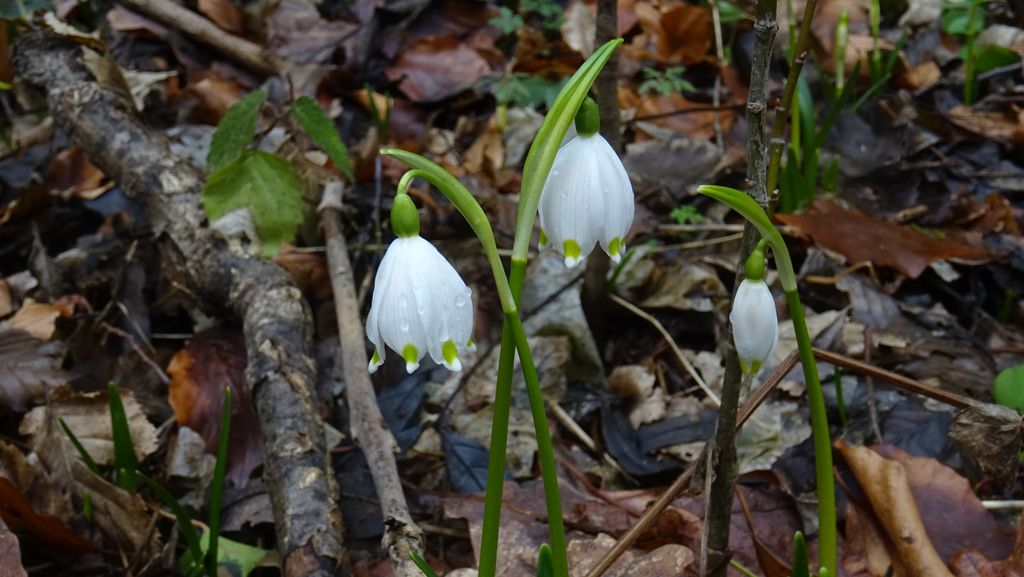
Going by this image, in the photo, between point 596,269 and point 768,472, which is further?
point 596,269

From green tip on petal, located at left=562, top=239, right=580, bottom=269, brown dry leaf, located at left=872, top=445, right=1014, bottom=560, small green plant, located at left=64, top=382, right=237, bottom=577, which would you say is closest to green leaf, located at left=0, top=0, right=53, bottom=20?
small green plant, located at left=64, top=382, right=237, bottom=577

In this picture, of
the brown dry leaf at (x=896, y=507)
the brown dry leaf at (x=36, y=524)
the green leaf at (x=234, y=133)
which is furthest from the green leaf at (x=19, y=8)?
the brown dry leaf at (x=896, y=507)

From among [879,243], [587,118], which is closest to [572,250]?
[587,118]

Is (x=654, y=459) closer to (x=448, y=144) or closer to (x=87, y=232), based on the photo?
(x=448, y=144)

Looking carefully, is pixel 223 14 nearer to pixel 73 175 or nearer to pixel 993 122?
pixel 73 175

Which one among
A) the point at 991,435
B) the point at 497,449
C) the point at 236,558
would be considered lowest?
the point at 236,558

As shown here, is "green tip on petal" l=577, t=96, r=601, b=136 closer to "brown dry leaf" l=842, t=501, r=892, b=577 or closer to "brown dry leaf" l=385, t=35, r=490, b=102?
"brown dry leaf" l=842, t=501, r=892, b=577

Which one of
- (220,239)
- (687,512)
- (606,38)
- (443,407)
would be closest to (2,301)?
(220,239)

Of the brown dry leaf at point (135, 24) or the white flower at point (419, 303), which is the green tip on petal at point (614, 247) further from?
the brown dry leaf at point (135, 24)
